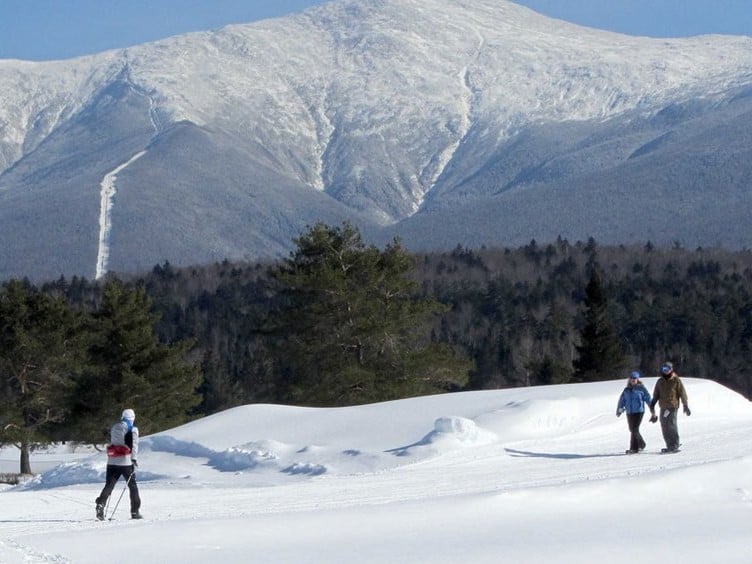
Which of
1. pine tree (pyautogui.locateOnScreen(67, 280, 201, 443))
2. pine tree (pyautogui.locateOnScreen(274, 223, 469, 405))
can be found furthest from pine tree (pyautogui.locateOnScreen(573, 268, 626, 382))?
pine tree (pyautogui.locateOnScreen(67, 280, 201, 443))

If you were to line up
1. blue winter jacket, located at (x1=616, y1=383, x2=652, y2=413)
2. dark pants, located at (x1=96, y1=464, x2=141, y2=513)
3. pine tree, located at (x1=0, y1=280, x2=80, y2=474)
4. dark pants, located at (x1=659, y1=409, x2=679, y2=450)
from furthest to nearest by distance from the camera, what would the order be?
pine tree, located at (x1=0, y1=280, x2=80, y2=474) → blue winter jacket, located at (x1=616, y1=383, x2=652, y2=413) → dark pants, located at (x1=659, y1=409, x2=679, y2=450) → dark pants, located at (x1=96, y1=464, x2=141, y2=513)

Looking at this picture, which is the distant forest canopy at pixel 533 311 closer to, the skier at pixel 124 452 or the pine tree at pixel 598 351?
the pine tree at pixel 598 351

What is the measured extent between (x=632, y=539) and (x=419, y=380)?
2978 centimetres

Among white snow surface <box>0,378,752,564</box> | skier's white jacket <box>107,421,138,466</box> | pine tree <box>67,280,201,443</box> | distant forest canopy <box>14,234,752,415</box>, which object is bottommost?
white snow surface <box>0,378,752,564</box>

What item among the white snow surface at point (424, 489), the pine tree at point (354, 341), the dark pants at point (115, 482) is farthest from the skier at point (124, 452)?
the pine tree at point (354, 341)

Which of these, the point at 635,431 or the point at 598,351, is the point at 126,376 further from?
the point at 635,431

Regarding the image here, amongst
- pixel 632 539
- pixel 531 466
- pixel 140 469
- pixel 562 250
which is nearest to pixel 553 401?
pixel 531 466

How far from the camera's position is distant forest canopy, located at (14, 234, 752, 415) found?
81.5 metres

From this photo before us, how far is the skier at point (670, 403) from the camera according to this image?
67.1ft

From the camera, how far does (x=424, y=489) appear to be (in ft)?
56.6

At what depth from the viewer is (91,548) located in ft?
41.7

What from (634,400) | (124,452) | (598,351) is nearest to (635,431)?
(634,400)

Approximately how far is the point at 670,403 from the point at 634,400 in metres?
Answer: 0.76

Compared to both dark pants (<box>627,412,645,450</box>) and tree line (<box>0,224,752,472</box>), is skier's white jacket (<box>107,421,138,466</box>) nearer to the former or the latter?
dark pants (<box>627,412,645,450</box>)
